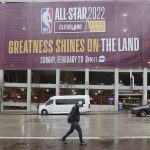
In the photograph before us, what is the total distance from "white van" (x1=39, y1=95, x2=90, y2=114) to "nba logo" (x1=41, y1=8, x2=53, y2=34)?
14085 mm

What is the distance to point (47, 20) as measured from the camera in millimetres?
59375

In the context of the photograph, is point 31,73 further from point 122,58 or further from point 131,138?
point 131,138

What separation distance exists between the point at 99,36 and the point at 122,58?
4.01 meters

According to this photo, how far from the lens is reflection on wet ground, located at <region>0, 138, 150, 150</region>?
1573cm

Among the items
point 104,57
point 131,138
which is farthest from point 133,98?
point 131,138

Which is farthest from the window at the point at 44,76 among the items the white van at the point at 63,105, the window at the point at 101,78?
the white van at the point at 63,105

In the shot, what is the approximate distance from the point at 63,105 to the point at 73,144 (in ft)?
99.4

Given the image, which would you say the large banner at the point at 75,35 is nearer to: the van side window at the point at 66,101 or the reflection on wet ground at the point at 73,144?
the van side window at the point at 66,101

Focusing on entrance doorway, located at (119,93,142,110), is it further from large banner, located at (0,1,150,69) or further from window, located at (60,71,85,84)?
window, located at (60,71,85,84)

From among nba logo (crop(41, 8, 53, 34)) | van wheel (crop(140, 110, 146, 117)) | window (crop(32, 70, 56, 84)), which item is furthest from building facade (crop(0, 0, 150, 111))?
van wheel (crop(140, 110, 146, 117))

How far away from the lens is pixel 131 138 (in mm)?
18625

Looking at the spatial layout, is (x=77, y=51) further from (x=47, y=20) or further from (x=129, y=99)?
(x=129, y=99)

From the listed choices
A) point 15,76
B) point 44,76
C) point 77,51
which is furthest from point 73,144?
point 15,76

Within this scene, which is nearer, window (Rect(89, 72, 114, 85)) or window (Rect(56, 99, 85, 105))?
window (Rect(56, 99, 85, 105))
